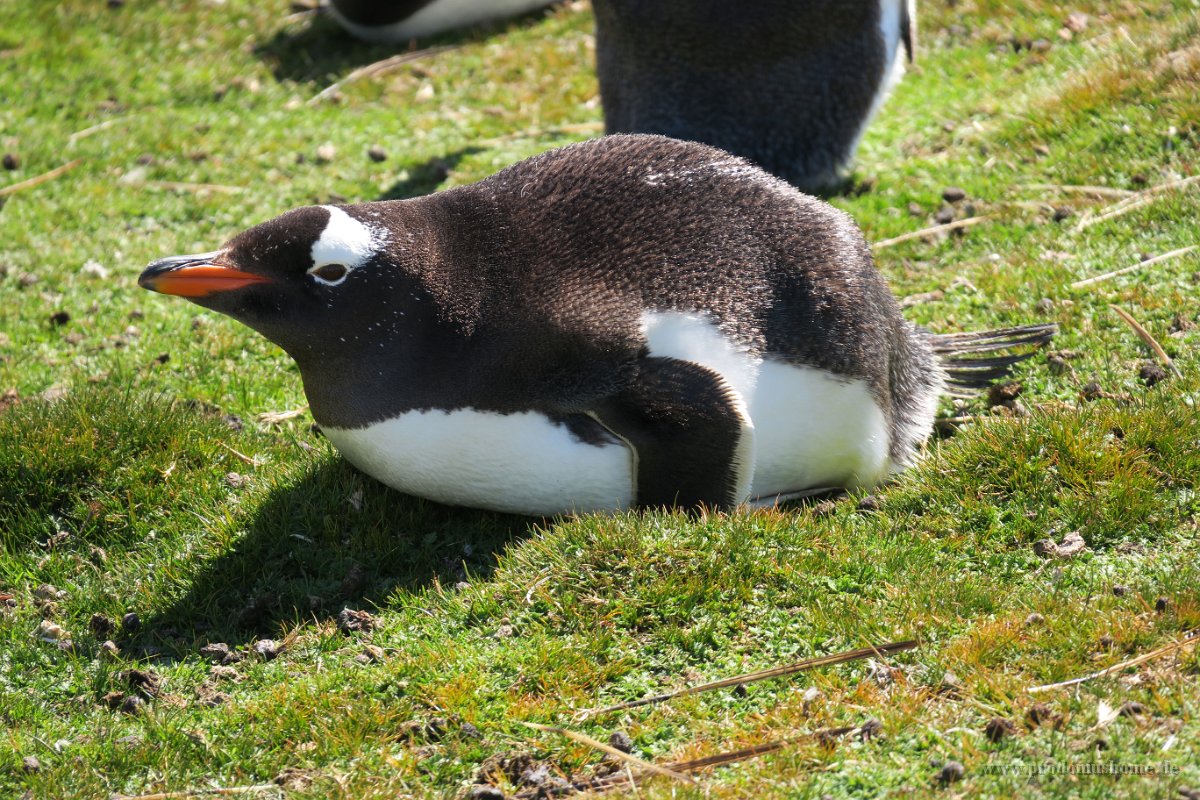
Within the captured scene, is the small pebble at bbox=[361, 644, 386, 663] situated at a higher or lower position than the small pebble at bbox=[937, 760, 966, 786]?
lower

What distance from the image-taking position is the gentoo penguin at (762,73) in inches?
312

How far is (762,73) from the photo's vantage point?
8.02 m

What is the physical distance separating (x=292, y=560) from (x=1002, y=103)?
5.78m

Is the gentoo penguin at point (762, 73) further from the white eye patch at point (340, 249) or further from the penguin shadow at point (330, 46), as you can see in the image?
the white eye patch at point (340, 249)

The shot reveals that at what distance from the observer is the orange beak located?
4.91m

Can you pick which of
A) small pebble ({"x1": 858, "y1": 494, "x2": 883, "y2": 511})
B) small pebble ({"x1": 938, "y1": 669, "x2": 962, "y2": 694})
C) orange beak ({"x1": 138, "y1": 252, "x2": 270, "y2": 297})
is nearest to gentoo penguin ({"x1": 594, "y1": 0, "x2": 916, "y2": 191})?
small pebble ({"x1": 858, "y1": 494, "x2": 883, "y2": 511})

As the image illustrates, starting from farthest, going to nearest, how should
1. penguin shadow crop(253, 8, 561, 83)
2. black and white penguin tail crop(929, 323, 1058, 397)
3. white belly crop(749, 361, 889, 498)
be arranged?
1. penguin shadow crop(253, 8, 561, 83)
2. black and white penguin tail crop(929, 323, 1058, 397)
3. white belly crop(749, 361, 889, 498)

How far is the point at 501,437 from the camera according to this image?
4.97 metres

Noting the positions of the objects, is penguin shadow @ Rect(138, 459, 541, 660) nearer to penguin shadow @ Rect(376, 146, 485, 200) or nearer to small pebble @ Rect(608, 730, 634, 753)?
small pebble @ Rect(608, 730, 634, 753)

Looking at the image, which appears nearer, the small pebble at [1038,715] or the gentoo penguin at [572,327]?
the small pebble at [1038,715]

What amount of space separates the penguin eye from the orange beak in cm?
19

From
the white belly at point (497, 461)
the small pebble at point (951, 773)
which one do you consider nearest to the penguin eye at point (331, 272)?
the white belly at point (497, 461)

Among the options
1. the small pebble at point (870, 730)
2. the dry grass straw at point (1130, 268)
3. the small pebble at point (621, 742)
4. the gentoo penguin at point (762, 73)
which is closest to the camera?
the small pebble at point (870, 730)

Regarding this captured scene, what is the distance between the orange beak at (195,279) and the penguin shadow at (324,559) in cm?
99
